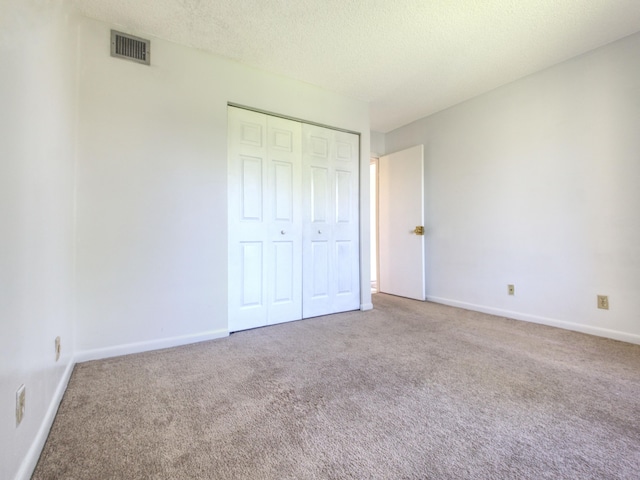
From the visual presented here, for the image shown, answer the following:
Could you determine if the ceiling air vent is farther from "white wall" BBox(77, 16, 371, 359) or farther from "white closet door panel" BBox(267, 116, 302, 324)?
"white closet door panel" BBox(267, 116, 302, 324)

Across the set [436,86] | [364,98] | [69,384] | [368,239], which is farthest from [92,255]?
[436,86]

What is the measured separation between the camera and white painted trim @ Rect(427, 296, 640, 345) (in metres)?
2.31

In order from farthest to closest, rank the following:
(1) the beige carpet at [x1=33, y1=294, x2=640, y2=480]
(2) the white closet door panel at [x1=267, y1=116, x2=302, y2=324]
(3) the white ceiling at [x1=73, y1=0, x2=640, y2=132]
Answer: (2) the white closet door panel at [x1=267, y1=116, x2=302, y2=324] → (3) the white ceiling at [x1=73, y1=0, x2=640, y2=132] → (1) the beige carpet at [x1=33, y1=294, x2=640, y2=480]

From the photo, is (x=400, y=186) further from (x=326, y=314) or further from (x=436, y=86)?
(x=326, y=314)

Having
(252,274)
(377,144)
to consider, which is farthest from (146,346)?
(377,144)

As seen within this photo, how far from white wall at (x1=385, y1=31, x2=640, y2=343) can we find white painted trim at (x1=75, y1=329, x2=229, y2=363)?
9.17 feet

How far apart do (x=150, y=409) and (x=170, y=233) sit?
1263 millimetres

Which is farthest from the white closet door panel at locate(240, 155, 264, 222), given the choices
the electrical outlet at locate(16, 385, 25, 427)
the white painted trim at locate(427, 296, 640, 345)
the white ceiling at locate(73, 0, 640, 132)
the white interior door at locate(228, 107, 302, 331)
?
the white painted trim at locate(427, 296, 640, 345)

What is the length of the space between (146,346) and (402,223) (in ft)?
10.8

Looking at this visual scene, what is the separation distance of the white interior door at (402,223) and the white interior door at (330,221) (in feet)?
3.32

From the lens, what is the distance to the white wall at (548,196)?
91.7 inches

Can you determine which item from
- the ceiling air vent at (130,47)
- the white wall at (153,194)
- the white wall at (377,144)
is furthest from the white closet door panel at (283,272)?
the white wall at (377,144)

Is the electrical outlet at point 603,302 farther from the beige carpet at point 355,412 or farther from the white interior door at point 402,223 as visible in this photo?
the white interior door at point 402,223

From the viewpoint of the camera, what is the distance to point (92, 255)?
2.00 meters
